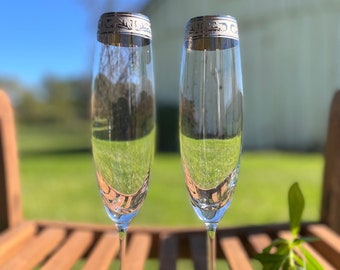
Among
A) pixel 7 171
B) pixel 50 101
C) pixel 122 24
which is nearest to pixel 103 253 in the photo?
pixel 7 171

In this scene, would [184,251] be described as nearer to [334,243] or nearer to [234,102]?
[334,243]

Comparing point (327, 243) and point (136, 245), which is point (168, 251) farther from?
point (327, 243)

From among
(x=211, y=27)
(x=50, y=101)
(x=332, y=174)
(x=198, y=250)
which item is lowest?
(x=50, y=101)

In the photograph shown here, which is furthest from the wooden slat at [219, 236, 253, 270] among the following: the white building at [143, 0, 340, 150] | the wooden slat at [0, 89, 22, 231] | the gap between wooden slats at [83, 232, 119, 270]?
the white building at [143, 0, 340, 150]

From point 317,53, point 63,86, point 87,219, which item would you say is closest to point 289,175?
point 87,219

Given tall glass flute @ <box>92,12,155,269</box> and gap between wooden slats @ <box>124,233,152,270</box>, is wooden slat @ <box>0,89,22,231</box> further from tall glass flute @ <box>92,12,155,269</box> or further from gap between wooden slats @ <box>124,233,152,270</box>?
tall glass flute @ <box>92,12,155,269</box>

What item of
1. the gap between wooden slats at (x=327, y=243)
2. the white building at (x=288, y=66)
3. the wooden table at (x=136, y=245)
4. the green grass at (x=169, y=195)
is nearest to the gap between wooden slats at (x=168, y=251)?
the wooden table at (x=136, y=245)
